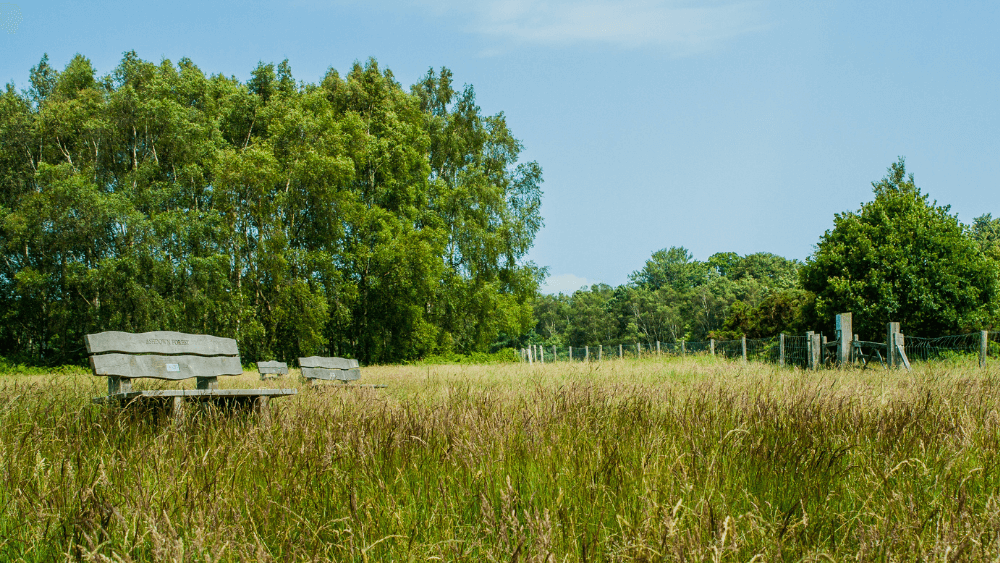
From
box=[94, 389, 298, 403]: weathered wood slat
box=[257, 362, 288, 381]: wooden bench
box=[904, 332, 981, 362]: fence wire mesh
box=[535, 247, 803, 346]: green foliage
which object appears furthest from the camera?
box=[535, 247, 803, 346]: green foliage

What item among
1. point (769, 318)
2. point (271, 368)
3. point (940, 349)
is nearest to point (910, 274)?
point (940, 349)

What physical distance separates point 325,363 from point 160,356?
5.40 metres

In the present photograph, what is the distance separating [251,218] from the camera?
27.2 meters

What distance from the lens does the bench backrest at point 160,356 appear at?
4.93 meters

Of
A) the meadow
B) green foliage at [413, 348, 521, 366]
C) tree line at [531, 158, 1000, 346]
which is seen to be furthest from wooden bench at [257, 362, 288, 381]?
tree line at [531, 158, 1000, 346]

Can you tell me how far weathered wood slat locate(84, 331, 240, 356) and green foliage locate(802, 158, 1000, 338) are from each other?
751 inches

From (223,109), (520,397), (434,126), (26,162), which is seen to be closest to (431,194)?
(434,126)

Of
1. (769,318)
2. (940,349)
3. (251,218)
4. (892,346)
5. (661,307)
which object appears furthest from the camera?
(661,307)

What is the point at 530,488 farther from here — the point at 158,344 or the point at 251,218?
the point at 251,218

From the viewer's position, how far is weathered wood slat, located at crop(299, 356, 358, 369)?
1039 centimetres

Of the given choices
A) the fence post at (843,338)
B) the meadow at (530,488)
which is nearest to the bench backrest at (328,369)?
the meadow at (530,488)

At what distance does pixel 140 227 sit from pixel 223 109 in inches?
302

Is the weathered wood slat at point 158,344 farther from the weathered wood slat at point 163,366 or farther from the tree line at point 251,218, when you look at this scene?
the tree line at point 251,218

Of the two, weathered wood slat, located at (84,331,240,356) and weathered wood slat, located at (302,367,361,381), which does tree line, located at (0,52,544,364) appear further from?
weathered wood slat, located at (84,331,240,356)
